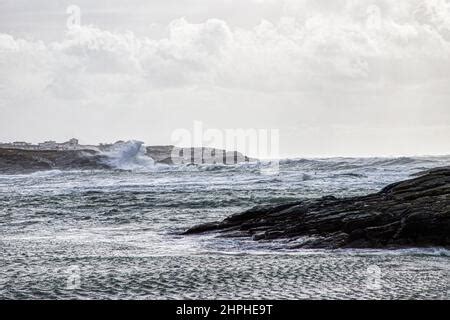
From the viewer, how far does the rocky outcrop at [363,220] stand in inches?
658

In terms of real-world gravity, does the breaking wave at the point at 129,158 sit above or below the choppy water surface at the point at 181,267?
above

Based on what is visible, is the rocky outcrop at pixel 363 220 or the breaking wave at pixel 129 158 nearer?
the rocky outcrop at pixel 363 220

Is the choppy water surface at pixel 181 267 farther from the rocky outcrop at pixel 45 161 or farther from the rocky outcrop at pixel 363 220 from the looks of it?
the rocky outcrop at pixel 45 161

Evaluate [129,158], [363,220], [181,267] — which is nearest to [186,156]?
[129,158]

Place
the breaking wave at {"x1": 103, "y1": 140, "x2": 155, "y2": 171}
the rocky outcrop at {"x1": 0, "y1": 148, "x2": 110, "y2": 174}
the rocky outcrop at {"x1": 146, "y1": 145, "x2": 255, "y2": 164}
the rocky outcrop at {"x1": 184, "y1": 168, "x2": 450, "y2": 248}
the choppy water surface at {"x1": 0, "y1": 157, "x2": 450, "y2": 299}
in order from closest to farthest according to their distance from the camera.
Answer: the choppy water surface at {"x1": 0, "y1": 157, "x2": 450, "y2": 299} < the rocky outcrop at {"x1": 184, "y1": 168, "x2": 450, "y2": 248} < the rocky outcrop at {"x1": 0, "y1": 148, "x2": 110, "y2": 174} < the breaking wave at {"x1": 103, "y1": 140, "x2": 155, "y2": 171} < the rocky outcrop at {"x1": 146, "y1": 145, "x2": 255, "y2": 164}

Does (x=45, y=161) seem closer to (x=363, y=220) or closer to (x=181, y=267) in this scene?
(x=363, y=220)

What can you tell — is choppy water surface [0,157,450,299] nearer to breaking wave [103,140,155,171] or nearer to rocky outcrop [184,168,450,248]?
rocky outcrop [184,168,450,248]

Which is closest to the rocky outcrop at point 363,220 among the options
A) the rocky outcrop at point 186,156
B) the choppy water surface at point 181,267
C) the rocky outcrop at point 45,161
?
the choppy water surface at point 181,267

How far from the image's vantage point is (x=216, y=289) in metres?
11.5

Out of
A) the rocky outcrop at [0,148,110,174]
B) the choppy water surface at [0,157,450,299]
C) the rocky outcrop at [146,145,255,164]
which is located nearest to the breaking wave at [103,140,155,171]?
the rocky outcrop at [0,148,110,174]

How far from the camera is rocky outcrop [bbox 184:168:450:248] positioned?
16719 mm

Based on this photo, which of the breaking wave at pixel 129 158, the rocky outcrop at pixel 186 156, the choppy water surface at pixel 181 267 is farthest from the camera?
the rocky outcrop at pixel 186 156

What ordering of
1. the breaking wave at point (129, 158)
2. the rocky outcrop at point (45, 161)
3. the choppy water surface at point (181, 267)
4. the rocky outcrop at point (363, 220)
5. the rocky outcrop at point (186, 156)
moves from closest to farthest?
the choppy water surface at point (181, 267) < the rocky outcrop at point (363, 220) < the rocky outcrop at point (45, 161) < the breaking wave at point (129, 158) < the rocky outcrop at point (186, 156)
